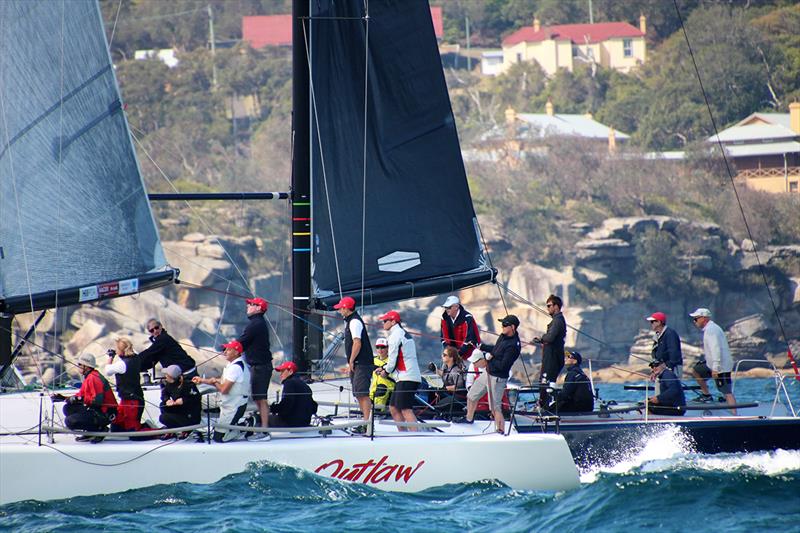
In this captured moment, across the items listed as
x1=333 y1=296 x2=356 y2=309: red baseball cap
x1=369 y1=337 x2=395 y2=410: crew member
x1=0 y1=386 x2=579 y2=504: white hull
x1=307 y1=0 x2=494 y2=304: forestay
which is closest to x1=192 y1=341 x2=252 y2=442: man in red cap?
x1=0 y1=386 x2=579 y2=504: white hull

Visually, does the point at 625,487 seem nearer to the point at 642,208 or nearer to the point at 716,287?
the point at 716,287

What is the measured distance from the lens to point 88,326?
3541 centimetres

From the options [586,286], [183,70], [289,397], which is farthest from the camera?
[183,70]

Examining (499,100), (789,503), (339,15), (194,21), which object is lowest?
(789,503)

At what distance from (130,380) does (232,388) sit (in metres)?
0.92

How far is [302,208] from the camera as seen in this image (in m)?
11.7

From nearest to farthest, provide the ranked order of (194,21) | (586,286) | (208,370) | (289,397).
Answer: (289,397) → (208,370) → (586,286) → (194,21)

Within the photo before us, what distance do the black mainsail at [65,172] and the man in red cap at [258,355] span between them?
0.95m

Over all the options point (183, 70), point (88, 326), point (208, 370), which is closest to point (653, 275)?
point (208, 370)

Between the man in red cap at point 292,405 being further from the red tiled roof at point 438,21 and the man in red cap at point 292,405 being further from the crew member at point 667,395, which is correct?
the red tiled roof at point 438,21

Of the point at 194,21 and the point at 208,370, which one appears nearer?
the point at 208,370

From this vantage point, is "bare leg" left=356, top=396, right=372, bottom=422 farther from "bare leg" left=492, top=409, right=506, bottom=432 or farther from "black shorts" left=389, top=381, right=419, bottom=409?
"bare leg" left=492, top=409, right=506, bottom=432

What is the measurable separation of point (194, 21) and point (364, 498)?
53434 mm

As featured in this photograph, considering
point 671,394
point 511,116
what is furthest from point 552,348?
point 511,116
